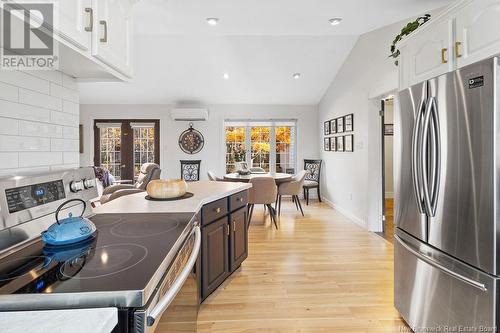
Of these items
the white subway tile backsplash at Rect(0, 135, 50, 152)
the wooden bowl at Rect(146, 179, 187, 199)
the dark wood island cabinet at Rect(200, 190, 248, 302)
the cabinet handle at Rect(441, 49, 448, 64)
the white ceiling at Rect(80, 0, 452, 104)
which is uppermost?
the white ceiling at Rect(80, 0, 452, 104)

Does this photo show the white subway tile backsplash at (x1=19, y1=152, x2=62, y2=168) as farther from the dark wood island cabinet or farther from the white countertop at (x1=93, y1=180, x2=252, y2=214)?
the dark wood island cabinet

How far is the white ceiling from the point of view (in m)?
2.63

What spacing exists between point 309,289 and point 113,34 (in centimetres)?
233

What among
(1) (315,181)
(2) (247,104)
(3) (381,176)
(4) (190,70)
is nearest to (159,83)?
(4) (190,70)

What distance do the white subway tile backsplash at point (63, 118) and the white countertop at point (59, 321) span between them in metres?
1.10

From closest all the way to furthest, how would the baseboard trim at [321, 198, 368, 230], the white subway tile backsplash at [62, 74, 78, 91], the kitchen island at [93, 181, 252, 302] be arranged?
Answer: the white subway tile backsplash at [62, 74, 78, 91] < the kitchen island at [93, 181, 252, 302] < the baseboard trim at [321, 198, 368, 230]

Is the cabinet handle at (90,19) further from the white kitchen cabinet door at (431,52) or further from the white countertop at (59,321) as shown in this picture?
the white kitchen cabinet door at (431,52)

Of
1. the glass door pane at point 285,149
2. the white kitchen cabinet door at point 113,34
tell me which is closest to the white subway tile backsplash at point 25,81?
the white kitchen cabinet door at point 113,34

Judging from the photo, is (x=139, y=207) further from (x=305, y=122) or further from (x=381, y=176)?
(x=305, y=122)

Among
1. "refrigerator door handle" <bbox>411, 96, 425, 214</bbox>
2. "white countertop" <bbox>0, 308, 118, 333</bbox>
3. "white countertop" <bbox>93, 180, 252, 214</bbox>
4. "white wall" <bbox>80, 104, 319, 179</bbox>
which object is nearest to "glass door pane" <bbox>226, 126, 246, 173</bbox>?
"white wall" <bbox>80, 104, 319, 179</bbox>

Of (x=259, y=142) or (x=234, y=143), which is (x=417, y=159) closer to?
(x=259, y=142)

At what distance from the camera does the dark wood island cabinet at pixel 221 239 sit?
2.07 metres

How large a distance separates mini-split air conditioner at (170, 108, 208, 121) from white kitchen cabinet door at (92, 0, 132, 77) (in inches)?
205

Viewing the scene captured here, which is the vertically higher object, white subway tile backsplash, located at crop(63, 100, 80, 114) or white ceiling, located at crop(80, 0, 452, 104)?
white ceiling, located at crop(80, 0, 452, 104)
